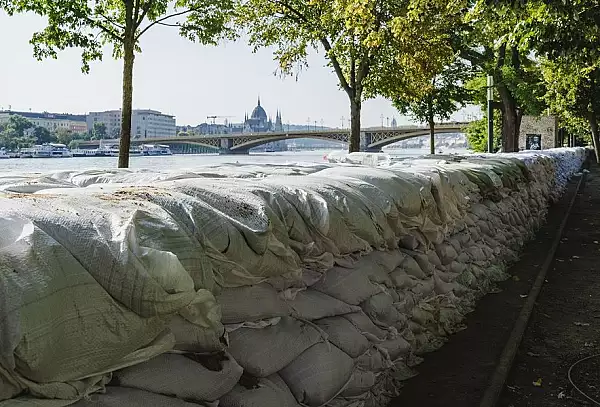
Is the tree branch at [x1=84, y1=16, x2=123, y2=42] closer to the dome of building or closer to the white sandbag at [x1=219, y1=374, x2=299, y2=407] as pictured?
the white sandbag at [x1=219, y1=374, x2=299, y2=407]

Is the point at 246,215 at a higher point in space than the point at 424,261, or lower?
higher

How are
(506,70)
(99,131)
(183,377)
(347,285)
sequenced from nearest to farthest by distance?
(183,377) < (347,285) < (506,70) < (99,131)

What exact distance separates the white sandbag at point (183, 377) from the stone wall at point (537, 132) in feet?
105

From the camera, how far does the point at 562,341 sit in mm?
5523

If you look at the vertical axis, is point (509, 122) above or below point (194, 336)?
above

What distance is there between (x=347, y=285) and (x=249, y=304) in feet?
3.07

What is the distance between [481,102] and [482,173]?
27.7 m

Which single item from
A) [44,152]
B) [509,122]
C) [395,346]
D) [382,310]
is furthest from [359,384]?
[509,122]

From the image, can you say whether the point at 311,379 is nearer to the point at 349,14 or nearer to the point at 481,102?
the point at 349,14

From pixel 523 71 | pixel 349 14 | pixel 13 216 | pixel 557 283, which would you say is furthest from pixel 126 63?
pixel 523 71

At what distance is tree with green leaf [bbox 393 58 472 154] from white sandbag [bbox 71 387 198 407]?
87.3ft

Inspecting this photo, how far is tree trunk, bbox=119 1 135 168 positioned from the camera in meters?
12.1

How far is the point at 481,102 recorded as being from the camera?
33.8 metres

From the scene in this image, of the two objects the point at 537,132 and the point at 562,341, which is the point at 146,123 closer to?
the point at 537,132
